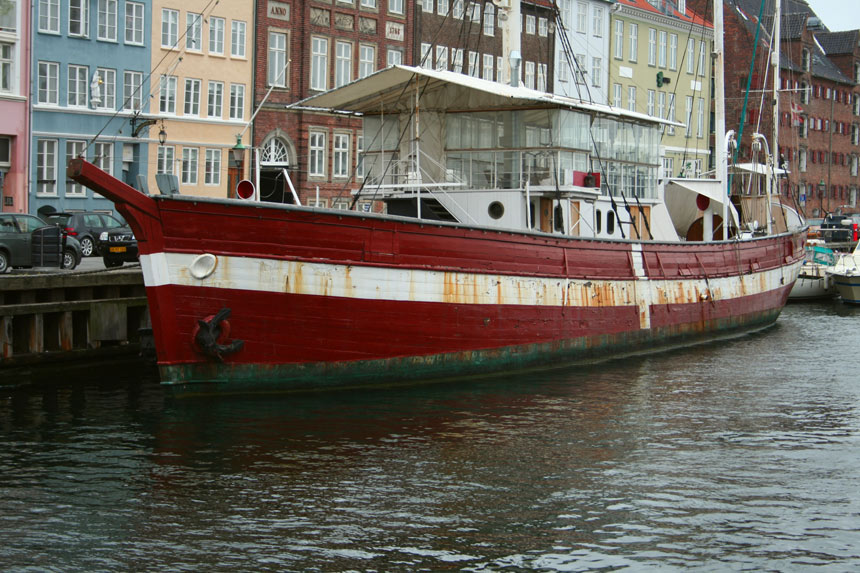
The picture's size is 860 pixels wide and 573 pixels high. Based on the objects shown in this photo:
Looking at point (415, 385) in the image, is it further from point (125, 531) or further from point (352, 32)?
point (352, 32)

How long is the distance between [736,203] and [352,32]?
2145cm

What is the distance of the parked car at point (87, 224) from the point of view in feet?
122

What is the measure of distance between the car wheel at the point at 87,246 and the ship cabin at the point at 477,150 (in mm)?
15188

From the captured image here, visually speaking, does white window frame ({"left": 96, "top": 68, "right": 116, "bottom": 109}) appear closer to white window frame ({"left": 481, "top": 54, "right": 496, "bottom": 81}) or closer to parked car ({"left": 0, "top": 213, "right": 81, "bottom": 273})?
parked car ({"left": 0, "top": 213, "right": 81, "bottom": 273})

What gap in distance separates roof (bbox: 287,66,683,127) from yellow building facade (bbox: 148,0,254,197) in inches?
875

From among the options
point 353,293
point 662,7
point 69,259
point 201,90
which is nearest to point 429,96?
point 353,293

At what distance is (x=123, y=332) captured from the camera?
23453mm

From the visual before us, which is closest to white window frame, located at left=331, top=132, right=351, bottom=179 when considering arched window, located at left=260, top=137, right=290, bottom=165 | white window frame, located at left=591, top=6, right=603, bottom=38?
arched window, located at left=260, top=137, right=290, bottom=165

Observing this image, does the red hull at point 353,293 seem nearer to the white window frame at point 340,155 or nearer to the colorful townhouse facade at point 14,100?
the colorful townhouse facade at point 14,100

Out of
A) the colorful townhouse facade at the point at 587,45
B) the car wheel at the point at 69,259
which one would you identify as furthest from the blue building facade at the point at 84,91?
the colorful townhouse facade at the point at 587,45

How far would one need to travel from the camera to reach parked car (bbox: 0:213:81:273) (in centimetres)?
2717

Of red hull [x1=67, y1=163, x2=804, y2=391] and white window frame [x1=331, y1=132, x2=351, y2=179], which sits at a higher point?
white window frame [x1=331, y1=132, x2=351, y2=179]

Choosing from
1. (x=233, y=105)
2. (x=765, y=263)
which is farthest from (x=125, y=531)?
(x=233, y=105)

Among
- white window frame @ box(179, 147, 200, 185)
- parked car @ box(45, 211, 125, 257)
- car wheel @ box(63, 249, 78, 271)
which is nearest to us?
car wheel @ box(63, 249, 78, 271)
